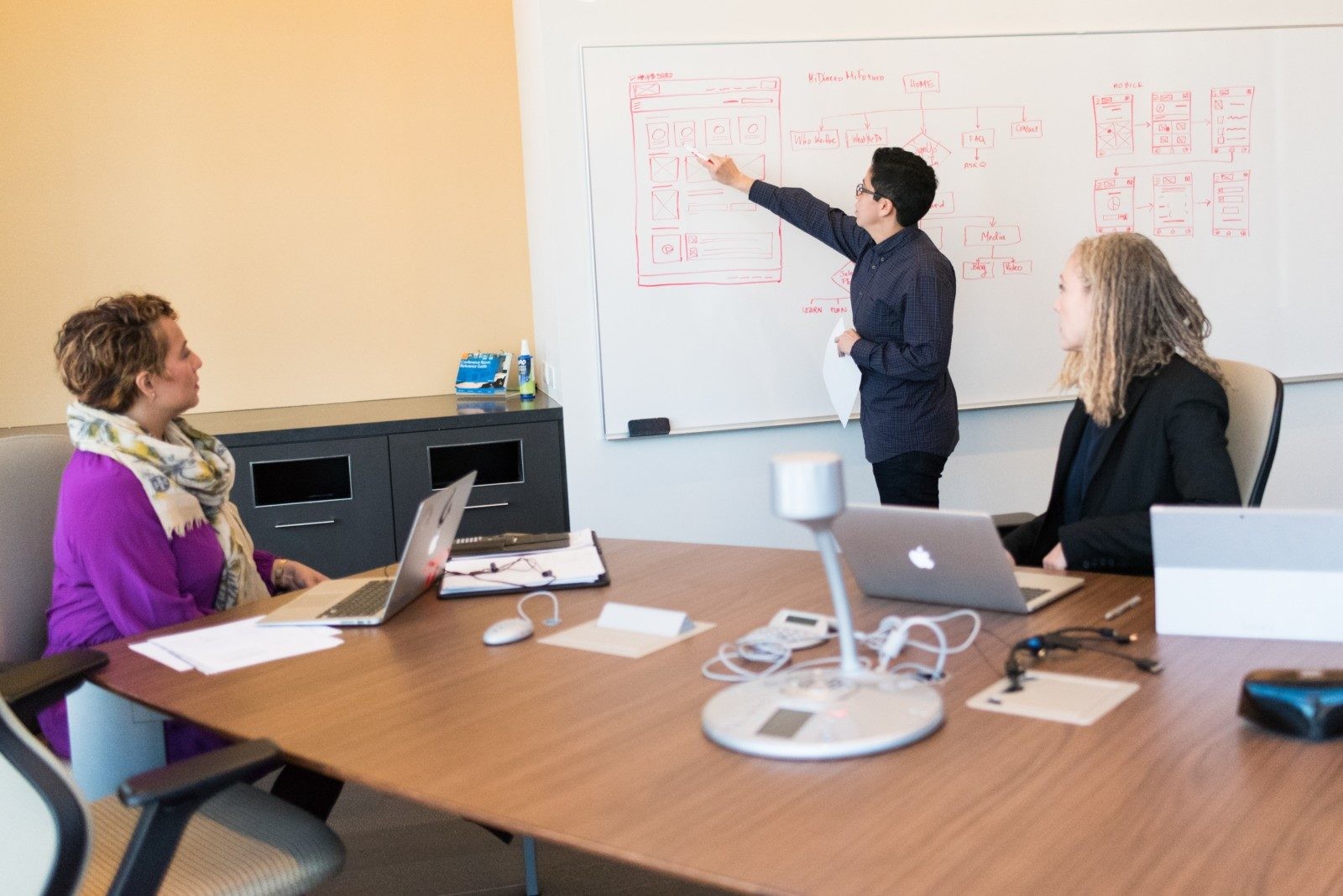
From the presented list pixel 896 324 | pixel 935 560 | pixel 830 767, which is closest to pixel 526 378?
pixel 896 324

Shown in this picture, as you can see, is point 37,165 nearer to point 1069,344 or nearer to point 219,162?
point 219,162

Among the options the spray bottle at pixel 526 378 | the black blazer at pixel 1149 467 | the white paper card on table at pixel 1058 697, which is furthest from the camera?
the spray bottle at pixel 526 378

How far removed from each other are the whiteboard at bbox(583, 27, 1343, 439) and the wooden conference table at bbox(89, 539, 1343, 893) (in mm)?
2040

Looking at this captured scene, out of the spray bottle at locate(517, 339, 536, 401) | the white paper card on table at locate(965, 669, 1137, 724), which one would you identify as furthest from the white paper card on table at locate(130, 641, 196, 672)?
the spray bottle at locate(517, 339, 536, 401)

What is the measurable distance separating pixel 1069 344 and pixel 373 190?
8.96 feet

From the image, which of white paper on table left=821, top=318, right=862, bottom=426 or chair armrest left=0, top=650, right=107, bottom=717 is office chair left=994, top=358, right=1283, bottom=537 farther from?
chair armrest left=0, top=650, right=107, bottom=717

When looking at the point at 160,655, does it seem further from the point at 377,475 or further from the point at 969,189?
the point at 969,189

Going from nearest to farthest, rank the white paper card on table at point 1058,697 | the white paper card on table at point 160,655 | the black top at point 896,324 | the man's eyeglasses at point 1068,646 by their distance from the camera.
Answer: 1. the white paper card on table at point 1058,697
2. the man's eyeglasses at point 1068,646
3. the white paper card on table at point 160,655
4. the black top at point 896,324

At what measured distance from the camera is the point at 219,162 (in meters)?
4.18

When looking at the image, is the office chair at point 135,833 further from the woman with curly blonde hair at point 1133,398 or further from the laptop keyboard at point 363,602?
the woman with curly blonde hair at point 1133,398

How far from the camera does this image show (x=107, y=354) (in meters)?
2.26

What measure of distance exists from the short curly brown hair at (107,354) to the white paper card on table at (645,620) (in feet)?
3.34

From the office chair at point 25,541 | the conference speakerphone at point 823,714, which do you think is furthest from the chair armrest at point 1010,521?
the office chair at point 25,541

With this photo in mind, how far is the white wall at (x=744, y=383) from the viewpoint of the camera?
12.2ft
